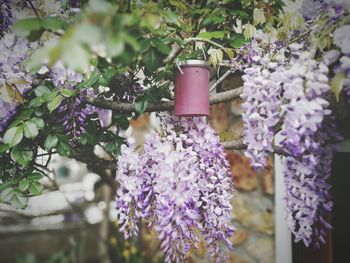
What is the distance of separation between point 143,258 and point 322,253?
1512 mm

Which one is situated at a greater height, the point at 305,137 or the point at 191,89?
the point at 191,89

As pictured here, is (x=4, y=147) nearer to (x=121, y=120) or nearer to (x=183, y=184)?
(x=121, y=120)

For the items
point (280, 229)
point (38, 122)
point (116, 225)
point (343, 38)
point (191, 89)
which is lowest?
point (116, 225)

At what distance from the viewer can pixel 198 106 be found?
136cm

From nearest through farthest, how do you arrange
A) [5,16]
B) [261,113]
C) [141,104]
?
1. [261,113]
2. [141,104]
3. [5,16]

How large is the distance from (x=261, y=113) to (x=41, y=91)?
866 millimetres

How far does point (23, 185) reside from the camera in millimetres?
1521

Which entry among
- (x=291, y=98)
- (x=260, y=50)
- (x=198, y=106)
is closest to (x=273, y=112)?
(x=291, y=98)

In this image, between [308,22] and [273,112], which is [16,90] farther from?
[308,22]

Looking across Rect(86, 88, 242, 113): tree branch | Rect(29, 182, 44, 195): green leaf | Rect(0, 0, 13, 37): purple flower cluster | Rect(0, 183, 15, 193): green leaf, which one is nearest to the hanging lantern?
Rect(86, 88, 242, 113): tree branch

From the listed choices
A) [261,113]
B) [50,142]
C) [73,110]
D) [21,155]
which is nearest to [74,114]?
[73,110]

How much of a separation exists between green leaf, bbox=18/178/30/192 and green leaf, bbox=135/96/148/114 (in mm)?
526

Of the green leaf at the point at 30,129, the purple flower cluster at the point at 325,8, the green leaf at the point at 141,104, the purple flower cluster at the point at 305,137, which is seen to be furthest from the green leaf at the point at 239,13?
the green leaf at the point at 30,129

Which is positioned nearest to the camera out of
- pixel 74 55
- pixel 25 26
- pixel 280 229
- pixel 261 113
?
pixel 74 55
